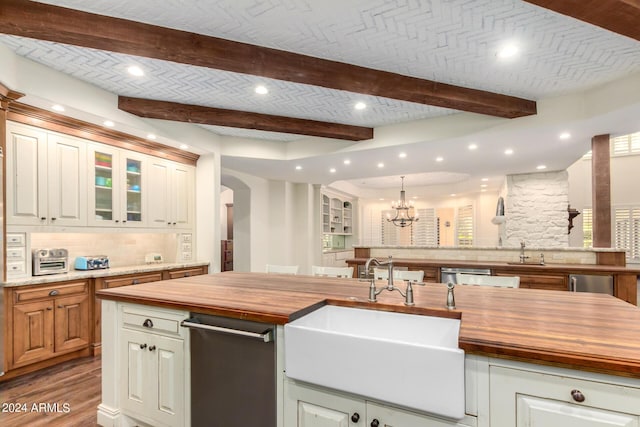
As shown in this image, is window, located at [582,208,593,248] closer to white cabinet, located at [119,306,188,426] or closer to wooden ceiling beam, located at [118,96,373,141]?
wooden ceiling beam, located at [118,96,373,141]

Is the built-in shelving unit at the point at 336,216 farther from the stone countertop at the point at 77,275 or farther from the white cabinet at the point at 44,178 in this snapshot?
the white cabinet at the point at 44,178

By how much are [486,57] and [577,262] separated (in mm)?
2989

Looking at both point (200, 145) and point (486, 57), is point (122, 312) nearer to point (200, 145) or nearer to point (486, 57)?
point (200, 145)

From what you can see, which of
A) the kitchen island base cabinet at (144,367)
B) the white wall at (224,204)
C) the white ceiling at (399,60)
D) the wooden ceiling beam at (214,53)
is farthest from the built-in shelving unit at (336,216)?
the kitchen island base cabinet at (144,367)

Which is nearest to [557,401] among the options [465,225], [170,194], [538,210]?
[170,194]

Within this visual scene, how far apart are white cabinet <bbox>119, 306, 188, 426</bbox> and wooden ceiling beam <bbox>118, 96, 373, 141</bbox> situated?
7.70 feet

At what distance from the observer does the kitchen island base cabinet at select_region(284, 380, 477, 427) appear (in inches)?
50.2

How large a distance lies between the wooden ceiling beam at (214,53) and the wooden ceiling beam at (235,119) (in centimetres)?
131

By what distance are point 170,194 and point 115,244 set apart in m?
0.93

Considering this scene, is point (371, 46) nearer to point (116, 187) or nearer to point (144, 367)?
point (144, 367)

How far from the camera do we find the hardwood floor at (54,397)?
2230mm

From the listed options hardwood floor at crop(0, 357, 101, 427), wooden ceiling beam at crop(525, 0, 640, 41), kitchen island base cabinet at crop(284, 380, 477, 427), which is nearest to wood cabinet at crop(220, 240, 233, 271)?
hardwood floor at crop(0, 357, 101, 427)

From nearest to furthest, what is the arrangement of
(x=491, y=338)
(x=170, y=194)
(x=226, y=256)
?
(x=491, y=338) → (x=170, y=194) → (x=226, y=256)

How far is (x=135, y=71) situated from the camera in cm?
284
